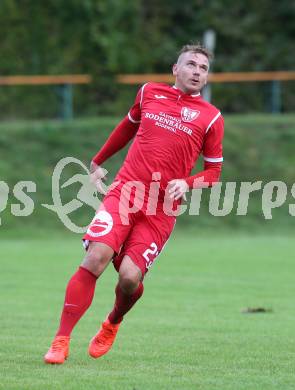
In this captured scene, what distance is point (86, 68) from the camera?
3145 cm

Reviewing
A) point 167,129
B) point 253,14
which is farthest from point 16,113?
point 167,129

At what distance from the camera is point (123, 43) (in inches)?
1270

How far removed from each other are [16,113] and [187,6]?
788cm

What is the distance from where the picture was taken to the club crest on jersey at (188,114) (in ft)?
26.6

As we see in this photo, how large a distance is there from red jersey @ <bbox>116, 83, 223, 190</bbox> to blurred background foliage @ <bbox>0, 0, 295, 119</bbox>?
20.9 metres

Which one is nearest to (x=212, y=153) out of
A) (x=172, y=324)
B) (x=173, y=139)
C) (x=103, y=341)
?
(x=173, y=139)

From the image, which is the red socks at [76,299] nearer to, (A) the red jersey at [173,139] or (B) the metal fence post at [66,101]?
(A) the red jersey at [173,139]

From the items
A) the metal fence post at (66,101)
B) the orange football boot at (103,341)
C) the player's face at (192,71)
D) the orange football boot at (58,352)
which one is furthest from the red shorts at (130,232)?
the metal fence post at (66,101)

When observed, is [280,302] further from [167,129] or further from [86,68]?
[86,68]

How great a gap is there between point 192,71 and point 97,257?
1.68 meters

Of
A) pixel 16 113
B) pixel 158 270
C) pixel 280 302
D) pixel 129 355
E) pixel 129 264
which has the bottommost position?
pixel 16 113

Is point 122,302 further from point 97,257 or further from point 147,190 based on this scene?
point 147,190

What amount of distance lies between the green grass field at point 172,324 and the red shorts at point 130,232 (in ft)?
2.65

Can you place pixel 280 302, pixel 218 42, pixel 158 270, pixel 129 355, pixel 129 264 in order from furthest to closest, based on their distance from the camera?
1. pixel 218 42
2. pixel 158 270
3. pixel 280 302
4. pixel 129 355
5. pixel 129 264
